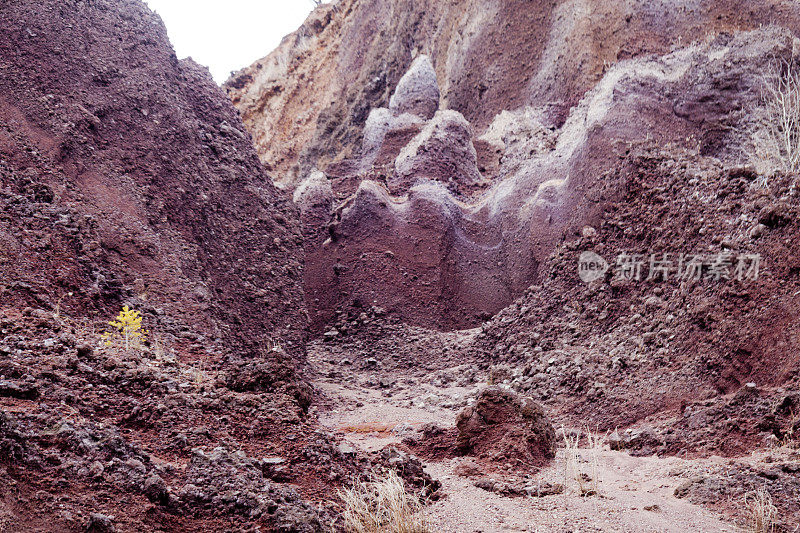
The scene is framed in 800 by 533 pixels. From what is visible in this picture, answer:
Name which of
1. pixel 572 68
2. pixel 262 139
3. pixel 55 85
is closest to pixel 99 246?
pixel 55 85

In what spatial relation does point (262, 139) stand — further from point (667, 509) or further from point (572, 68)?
point (667, 509)

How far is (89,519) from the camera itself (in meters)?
2.78

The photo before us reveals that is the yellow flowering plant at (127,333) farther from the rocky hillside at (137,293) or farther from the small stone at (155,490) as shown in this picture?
the small stone at (155,490)

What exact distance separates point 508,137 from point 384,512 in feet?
45.9

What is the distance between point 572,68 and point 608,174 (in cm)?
699

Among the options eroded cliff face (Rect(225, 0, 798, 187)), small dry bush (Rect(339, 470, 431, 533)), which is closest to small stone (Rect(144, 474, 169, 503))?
small dry bush (Rect(339, 470, 431, 533))

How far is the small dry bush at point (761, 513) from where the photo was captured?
3.52 m

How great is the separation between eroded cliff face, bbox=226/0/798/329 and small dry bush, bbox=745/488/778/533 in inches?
287

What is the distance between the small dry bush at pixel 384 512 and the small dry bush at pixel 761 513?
166cm

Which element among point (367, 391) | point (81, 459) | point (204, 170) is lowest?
point (81, 459)

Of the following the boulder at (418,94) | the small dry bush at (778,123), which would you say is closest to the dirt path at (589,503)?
the small dry bush at (778,123)

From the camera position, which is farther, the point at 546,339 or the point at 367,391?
the point at 367,391

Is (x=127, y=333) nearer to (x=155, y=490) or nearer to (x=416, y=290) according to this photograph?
(x=155, y=490)

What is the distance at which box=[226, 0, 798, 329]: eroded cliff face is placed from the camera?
12.2 m
